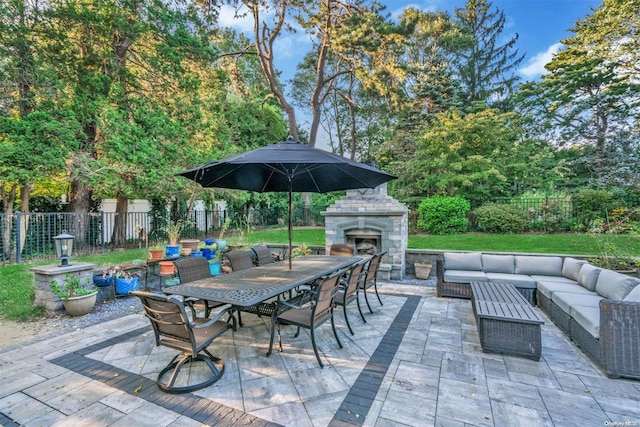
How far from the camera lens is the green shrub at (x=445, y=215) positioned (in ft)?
29.7

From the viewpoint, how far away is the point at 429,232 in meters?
9.52

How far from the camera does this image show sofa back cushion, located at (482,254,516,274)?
5.22 metres

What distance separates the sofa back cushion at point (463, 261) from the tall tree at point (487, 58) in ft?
50.7

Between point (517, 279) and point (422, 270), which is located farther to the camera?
point (422, 270)

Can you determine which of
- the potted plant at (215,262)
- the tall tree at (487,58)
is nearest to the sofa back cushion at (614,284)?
the potted plant at (215,262)

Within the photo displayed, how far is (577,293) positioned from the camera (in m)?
3.87

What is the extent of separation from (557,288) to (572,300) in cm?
65

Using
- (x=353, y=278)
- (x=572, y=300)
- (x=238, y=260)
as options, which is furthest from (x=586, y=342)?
(x=238, y=260)

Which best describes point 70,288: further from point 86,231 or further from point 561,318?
point 561,318

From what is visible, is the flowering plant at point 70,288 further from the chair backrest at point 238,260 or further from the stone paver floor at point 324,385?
the chair backrest at point 238,260

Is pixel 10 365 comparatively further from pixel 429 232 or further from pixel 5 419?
pixel 429 232

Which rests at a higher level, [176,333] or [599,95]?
[599,95]

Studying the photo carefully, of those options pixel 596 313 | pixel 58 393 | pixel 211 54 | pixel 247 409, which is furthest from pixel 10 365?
pixel 211 54

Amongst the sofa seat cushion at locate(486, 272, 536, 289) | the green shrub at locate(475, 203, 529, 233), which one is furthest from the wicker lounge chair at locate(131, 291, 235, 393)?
the green shrub at locate(475, 203, 529, 233)
